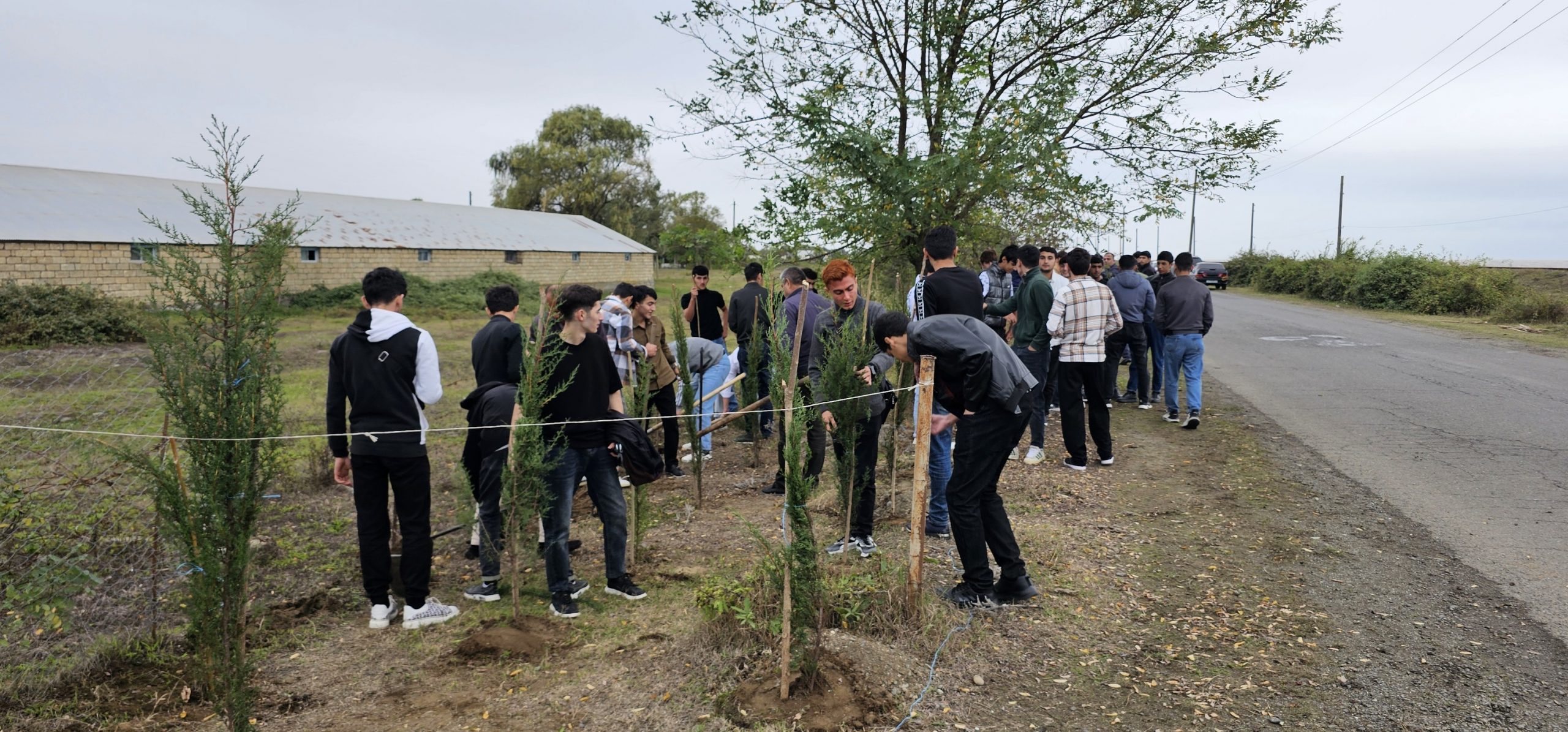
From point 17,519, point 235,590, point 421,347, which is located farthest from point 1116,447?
point 17,519

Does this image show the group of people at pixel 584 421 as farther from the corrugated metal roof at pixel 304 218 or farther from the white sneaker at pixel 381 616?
the corrugated metal roof at pixel 304 218

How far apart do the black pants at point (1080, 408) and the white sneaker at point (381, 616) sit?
5610 mm

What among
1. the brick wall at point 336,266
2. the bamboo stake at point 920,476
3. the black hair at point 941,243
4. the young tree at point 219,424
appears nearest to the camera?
the young tree at point 219,424

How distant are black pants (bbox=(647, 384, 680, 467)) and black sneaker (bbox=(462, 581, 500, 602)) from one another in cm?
299

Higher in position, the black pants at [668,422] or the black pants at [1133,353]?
the black pants at [1133,353]

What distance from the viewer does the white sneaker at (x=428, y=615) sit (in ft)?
16.0

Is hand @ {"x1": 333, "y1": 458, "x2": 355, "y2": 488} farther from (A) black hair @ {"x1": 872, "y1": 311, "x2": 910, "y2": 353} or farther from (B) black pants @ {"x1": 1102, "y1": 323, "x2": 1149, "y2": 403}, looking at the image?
(B) black pants @ {"x1": 1102, "y1": 323, "x2": 1149, "y2": 403}

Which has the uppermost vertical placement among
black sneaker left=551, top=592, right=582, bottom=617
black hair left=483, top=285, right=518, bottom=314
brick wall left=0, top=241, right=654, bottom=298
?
brick wall left=0, top=241, right=654, bottom=298

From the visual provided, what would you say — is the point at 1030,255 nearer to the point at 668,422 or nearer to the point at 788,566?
the point at 668,422

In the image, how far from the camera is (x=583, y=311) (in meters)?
4.75

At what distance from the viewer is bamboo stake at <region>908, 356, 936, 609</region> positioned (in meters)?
4.34

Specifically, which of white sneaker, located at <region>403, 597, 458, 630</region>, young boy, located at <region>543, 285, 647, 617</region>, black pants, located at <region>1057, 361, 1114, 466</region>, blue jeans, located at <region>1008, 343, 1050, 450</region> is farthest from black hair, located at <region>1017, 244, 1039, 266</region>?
white sneaker, located at <region>403, 597, 458, 630</region>

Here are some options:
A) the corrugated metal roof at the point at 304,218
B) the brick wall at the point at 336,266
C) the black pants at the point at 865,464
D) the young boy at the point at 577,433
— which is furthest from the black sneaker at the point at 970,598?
the corrugated metal roof at the point at 304,218

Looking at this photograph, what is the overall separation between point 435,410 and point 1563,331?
2173 cm
